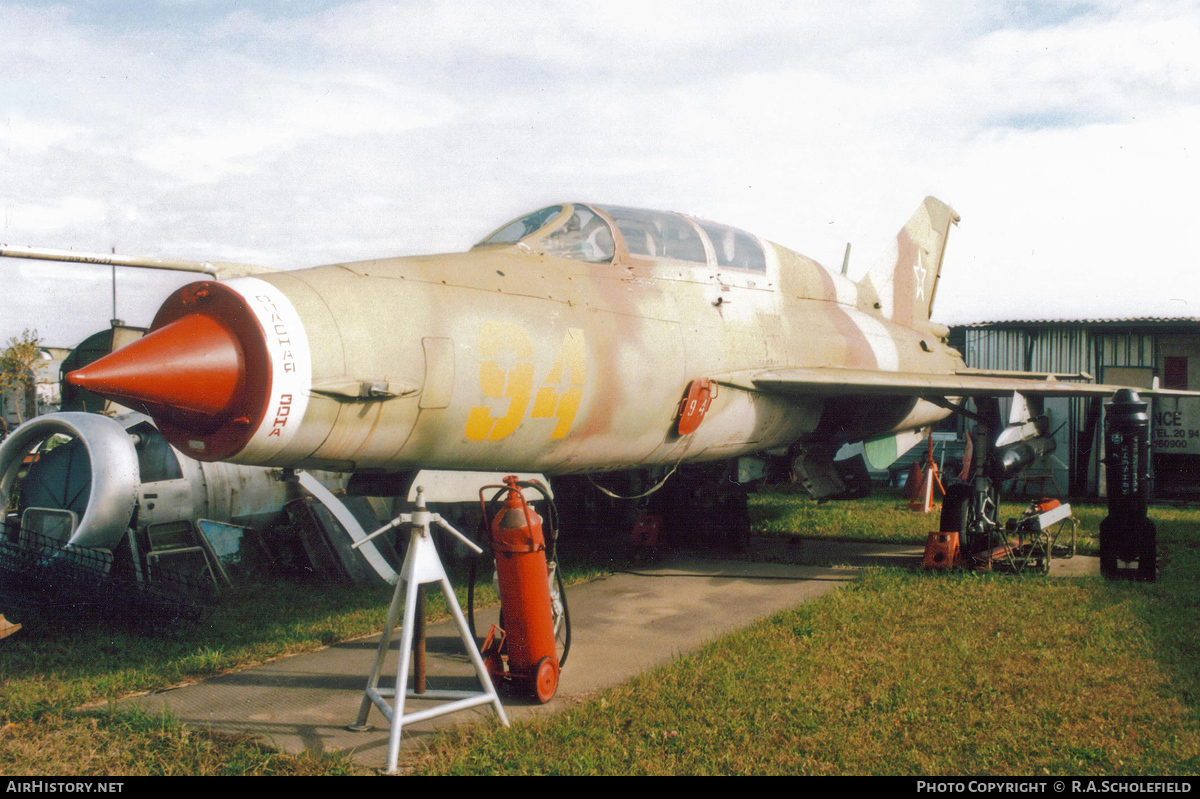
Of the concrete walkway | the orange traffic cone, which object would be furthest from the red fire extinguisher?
the orange traffic cone

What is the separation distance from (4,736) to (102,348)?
702 cm

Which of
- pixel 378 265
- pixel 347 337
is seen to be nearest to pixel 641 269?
pixel 378 265

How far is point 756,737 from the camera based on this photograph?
4.30 meters

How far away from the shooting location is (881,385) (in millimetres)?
8023

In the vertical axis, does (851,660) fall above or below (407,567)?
below

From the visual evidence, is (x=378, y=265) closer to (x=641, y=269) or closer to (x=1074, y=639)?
(x=641, y=269)

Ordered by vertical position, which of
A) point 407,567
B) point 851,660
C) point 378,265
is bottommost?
point 851,660

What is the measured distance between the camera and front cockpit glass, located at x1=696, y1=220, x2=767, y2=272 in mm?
8047

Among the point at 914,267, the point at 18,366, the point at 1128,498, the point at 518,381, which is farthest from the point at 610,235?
the point at 18,366

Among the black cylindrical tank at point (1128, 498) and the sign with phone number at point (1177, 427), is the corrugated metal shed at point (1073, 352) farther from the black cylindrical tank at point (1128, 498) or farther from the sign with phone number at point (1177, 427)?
the black cylindrical tank at point (1128, 498)

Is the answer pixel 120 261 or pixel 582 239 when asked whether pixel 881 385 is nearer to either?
pixel 582 239

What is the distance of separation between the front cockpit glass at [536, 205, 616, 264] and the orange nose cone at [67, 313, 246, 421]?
2.91 m

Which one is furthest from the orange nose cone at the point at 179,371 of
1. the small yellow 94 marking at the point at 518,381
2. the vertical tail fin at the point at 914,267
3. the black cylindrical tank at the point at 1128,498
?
the vertical tail fin at the point at 914,267

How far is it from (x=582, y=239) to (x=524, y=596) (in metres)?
3.11
